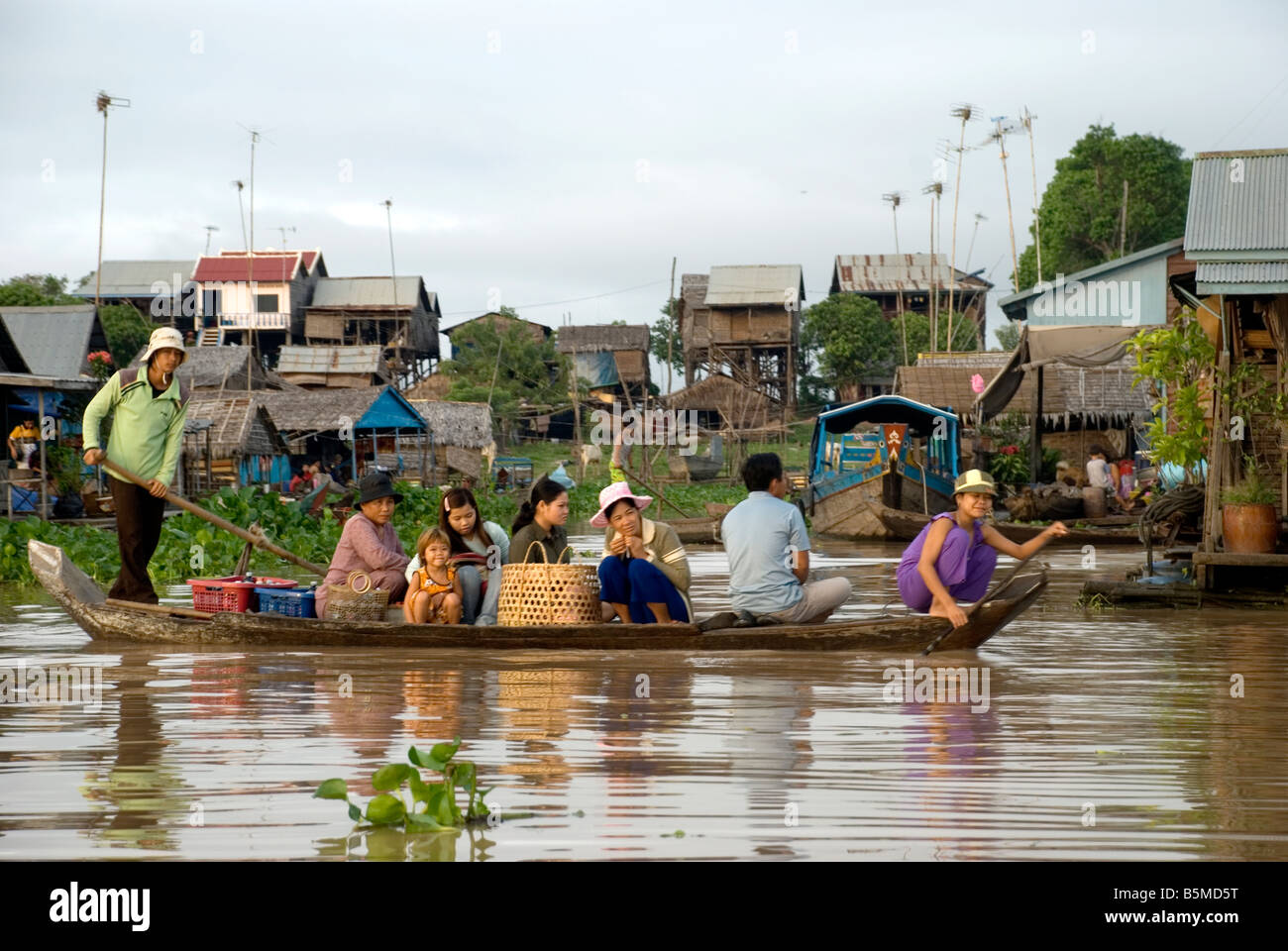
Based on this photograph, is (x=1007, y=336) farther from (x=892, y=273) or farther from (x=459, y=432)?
(x=459, y=432)

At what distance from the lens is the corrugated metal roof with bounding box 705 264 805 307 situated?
42.2 meters

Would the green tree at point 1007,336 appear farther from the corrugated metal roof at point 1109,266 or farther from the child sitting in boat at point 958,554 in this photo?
the child sitting in boat at point 958,554

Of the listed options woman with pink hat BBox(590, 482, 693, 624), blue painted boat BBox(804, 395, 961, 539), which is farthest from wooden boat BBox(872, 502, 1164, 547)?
woman with pink hat BBox(590, 482, 693, 624)

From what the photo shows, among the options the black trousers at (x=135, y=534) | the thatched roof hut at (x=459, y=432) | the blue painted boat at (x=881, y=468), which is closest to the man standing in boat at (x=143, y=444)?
the black trousers at (x=135, y=534)

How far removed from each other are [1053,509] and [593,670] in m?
12.9

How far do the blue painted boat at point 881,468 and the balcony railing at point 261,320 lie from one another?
2429 centimetres

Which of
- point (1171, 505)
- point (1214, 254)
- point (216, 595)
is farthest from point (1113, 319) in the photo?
point (216, 595)

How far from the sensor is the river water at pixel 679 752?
353 cm

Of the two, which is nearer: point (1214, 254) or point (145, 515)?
point (145, 515)

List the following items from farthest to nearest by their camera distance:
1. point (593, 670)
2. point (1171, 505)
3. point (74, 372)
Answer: point (74, 372) → point (1171, 505) → point (593, 670)

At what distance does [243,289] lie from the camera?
140ft

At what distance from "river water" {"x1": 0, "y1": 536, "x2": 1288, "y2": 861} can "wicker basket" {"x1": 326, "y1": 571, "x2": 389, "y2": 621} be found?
264 mm

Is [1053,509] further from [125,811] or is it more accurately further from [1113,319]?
[125,811]

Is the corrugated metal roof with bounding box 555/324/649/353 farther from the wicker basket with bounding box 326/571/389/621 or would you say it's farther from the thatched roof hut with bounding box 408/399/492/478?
the wicker basket with bounding box 326/571/389/621
